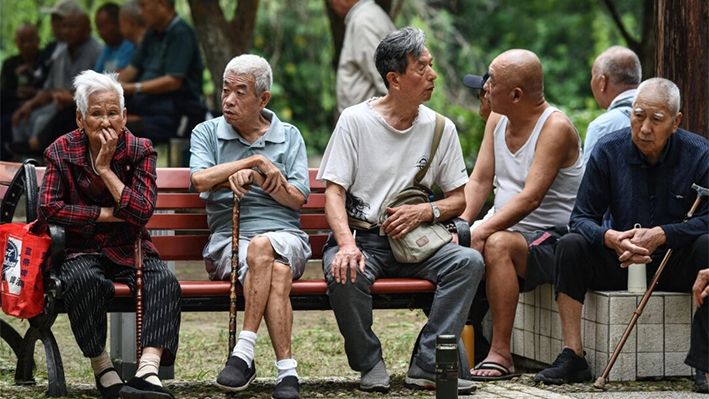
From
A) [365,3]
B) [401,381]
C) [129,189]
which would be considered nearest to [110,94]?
[129,189]

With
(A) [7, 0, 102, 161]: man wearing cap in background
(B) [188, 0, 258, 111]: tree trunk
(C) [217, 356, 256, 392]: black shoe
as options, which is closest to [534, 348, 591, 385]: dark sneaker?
(C) [217, 356, 256, 392]: black shoe

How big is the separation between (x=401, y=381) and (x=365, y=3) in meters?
4.28

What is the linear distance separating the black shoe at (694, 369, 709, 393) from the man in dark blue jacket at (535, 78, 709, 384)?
51cm

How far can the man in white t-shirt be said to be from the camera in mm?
5875

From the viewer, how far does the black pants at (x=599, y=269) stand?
6207 millimetres

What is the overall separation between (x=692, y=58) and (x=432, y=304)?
7.84 ft

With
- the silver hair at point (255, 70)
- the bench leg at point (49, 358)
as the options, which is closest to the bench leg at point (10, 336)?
the bench leg at point (49, 358)

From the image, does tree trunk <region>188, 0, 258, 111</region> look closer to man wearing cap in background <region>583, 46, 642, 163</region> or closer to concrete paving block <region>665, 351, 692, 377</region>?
man wearing cap in background <region>583, 46, 642, 163</region>

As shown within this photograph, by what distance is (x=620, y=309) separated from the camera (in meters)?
6.15

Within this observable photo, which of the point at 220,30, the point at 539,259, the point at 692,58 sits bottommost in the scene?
the point at 539,259

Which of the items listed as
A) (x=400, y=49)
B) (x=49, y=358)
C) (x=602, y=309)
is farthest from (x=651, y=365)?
(x=49, y=358)

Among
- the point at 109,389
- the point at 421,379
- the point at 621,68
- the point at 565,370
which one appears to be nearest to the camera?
the point at 109,389

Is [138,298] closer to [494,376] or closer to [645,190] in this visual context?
[494,376]

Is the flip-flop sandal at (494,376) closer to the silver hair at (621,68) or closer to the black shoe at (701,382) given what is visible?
the black shoe at (701,382)
